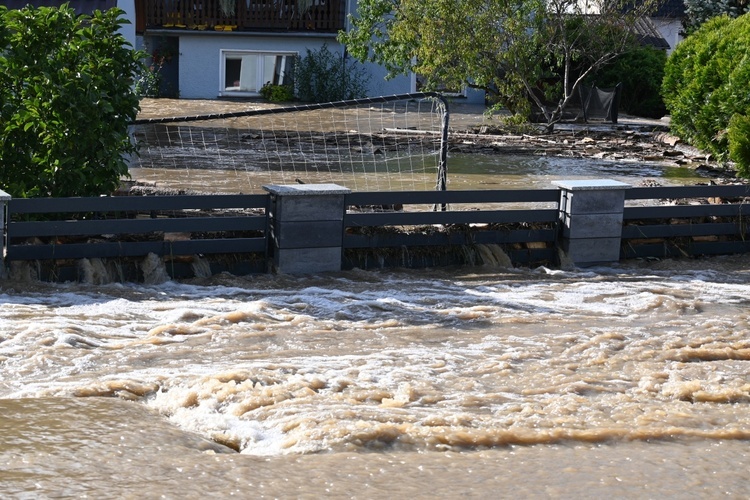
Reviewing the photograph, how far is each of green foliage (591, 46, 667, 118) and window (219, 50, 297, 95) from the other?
31.9ft

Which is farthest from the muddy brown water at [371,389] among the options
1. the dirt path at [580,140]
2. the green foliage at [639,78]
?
the green foliage at [639,78]

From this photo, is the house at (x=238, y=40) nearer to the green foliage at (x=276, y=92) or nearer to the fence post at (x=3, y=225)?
the green foliage at (x=276, y=92)

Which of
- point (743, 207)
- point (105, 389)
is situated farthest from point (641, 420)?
point (743, 207)

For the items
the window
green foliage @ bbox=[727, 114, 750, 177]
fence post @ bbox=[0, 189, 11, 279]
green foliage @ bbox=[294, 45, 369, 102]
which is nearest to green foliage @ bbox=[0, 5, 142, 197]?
fence post @ bbox=[0, 189, 11, 279]

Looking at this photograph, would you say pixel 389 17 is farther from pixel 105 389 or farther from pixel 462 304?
pixel 105 389

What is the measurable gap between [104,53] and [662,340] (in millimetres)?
6393

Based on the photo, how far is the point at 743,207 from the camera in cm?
1330

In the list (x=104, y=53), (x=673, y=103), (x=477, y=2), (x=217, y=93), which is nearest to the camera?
(x=104, y=53)

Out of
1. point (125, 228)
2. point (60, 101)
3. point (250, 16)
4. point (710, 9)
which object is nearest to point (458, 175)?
point (125, 228)

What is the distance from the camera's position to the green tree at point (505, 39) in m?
23.6

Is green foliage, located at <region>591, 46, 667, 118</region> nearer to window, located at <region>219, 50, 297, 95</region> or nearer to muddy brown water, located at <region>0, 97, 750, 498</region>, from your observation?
window, located at <region>219, 50, 297, 95</region>

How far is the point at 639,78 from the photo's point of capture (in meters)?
31.5

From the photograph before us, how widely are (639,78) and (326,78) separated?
929cm

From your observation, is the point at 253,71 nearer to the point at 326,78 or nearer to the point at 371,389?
the point at 326,78
